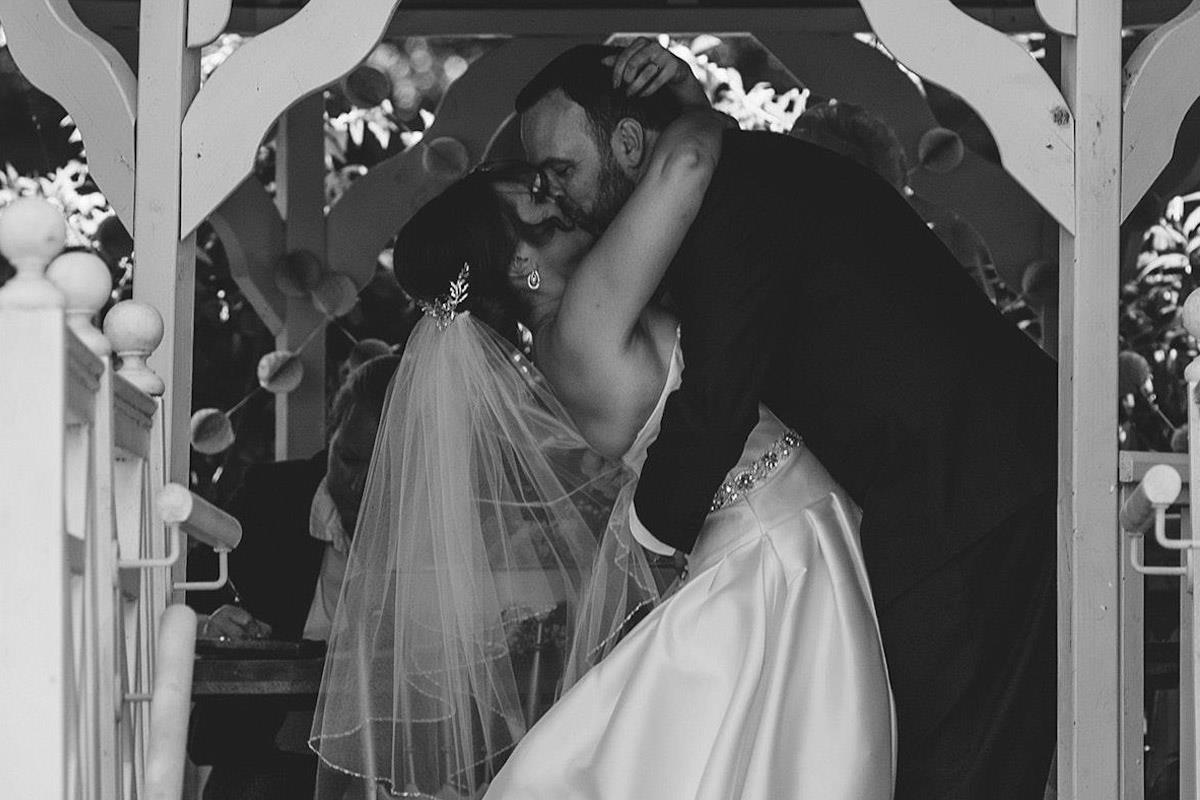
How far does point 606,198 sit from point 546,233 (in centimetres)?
17

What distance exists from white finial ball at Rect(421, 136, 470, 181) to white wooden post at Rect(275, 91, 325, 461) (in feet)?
1.49

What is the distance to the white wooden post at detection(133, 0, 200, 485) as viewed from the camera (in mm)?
3377

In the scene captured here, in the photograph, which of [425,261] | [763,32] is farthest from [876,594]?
[763,32]

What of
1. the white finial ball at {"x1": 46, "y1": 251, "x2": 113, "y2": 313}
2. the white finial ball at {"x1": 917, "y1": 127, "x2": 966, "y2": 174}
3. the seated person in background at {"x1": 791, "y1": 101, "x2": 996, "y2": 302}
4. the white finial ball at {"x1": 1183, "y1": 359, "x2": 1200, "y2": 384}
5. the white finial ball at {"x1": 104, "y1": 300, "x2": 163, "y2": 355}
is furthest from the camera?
the white finial ball at {"x1": 917, "y1": 127, "x2": 966, "y2": 174}

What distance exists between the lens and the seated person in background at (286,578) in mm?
5621

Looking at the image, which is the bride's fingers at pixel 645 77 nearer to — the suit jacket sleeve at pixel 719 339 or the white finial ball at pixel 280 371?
the suit jacket sleeve at pixel 719 339

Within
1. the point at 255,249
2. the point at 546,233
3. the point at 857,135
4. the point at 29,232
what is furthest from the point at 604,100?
the point at 255,249

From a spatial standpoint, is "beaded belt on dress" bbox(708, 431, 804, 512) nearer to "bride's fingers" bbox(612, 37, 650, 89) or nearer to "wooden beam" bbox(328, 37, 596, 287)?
"bride's fingers" bbox(612, 37, 650, 89)

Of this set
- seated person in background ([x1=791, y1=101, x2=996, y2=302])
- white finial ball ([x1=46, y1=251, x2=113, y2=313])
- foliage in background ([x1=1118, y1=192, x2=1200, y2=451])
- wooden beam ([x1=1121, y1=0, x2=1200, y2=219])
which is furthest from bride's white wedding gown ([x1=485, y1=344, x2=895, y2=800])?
foliage in background ([x1=1118, y1=192, x2=1200, y2=451])

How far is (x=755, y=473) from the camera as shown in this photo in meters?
3.78

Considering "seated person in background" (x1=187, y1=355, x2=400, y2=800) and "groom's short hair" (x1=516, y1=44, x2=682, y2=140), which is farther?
"seated person in background" (x1=187, y1=355, x2=400, y2=800)

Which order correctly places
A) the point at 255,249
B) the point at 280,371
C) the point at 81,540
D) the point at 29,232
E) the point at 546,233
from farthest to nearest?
the point at 255,249 → the point at 280,371 → the point at 546,233 → the point at 81,540 → the point at 29,232

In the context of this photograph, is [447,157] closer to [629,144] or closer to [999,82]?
[629,144]

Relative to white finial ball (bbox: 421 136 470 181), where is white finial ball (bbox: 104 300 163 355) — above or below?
below
